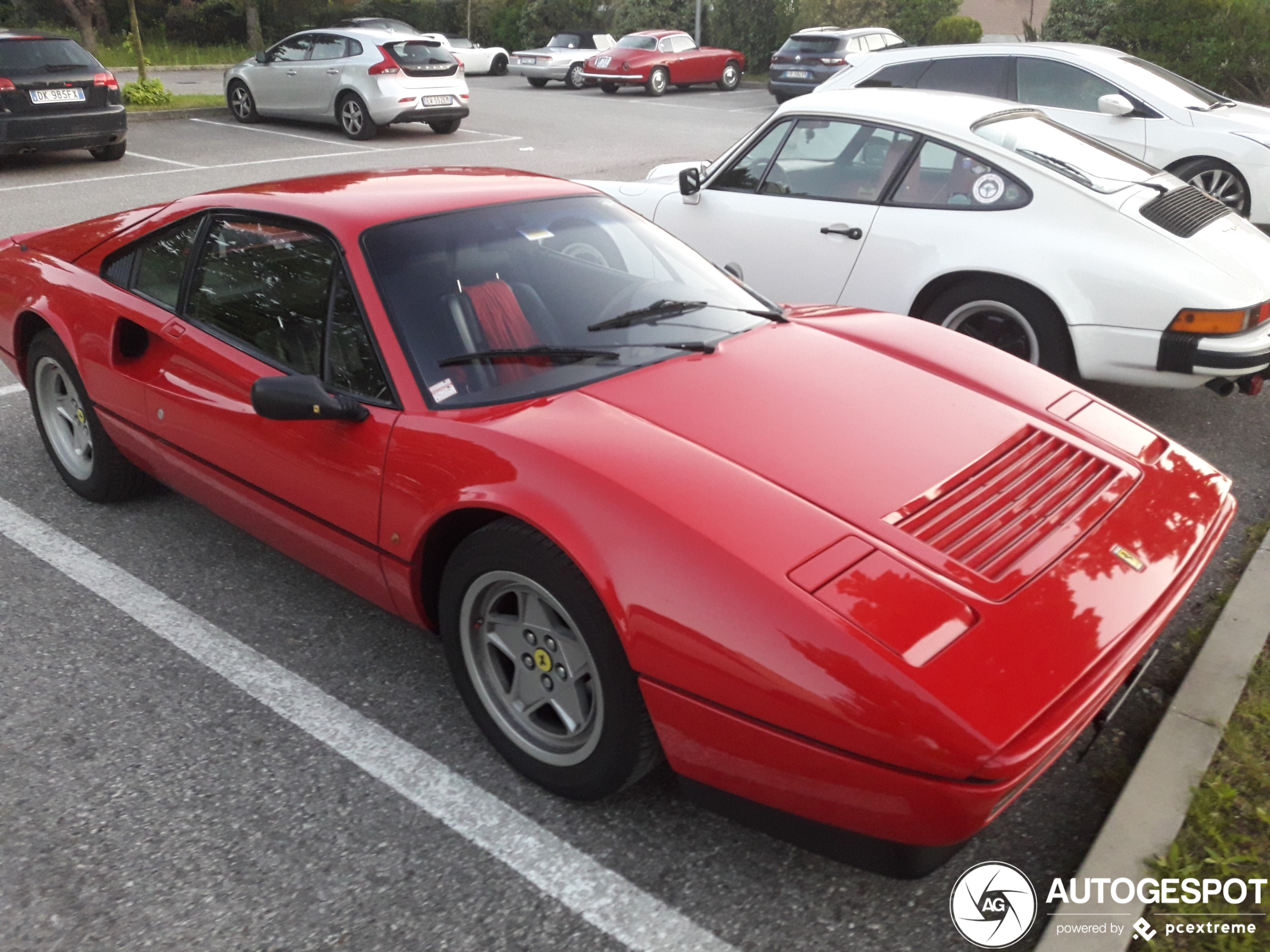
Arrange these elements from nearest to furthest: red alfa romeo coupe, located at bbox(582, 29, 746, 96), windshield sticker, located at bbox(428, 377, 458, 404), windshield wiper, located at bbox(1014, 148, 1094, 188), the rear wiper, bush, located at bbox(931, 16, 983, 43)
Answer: windshield sticker, located at bbox(428, 377, 458, 404) → the rear wiper → windshield wiper, located at bbox(1014, 148, 1094, 188) → red alfa romeo coupe, located at bbox(582, 29, 746, 96) → bush, located at bbox(931, 16, 983, 43)

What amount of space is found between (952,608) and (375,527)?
1.48 metres

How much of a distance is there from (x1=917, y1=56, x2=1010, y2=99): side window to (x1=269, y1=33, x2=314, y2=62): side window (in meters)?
10.7

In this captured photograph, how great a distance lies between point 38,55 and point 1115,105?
10425 mm

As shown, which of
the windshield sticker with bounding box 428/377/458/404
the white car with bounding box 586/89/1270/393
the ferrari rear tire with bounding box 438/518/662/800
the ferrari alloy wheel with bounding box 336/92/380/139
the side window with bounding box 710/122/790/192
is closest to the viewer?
the ferrari rear tire with bounding box 438/518/662/800

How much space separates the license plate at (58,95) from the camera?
37.0ft

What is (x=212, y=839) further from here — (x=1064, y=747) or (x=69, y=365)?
(x=69, y=365)

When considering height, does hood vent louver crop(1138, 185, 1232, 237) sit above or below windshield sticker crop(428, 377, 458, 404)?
above

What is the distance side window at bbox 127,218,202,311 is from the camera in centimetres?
361

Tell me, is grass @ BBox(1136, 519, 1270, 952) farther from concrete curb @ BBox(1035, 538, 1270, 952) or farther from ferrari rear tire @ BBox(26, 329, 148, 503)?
ferrari rear tire @ BBox(26, 329, 148, 503)

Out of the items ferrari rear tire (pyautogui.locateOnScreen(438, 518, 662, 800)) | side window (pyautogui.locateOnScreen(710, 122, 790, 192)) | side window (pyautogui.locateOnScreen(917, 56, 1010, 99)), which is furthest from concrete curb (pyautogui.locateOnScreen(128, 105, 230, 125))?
ferrari rear tire (pyautogui.locateOnScreen(438, 518, 662, 800))

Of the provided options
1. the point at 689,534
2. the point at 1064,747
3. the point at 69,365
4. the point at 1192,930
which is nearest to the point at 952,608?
the point at 1064,747

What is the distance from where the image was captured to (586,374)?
2883 millimetres

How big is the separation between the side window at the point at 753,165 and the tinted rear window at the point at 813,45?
1571 cm

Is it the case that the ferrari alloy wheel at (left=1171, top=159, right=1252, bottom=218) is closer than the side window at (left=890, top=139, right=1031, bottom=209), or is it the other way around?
the side window at (left=890, top=139, right=1031, bottom=209)
